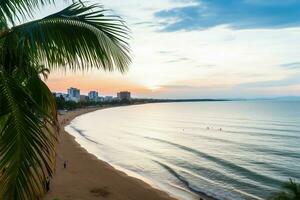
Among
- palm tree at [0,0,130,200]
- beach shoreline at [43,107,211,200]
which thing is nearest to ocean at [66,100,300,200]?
beach shoreline at [43,107,211,200]

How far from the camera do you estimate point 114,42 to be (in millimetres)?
5043

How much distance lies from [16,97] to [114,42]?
1377mm

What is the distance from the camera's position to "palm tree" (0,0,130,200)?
4.17 meters

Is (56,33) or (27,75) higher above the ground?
(56,33)

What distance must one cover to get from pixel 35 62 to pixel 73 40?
991mm

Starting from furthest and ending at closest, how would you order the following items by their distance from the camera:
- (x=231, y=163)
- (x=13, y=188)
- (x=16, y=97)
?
1. (x=231, y=163)
2. (x=16, y=97)
3. (x=13, y=188)

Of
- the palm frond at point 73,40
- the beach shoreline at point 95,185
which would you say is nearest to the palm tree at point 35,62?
the palm frond at point 73,40

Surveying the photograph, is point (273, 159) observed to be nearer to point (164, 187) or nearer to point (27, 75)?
point (164, 187)

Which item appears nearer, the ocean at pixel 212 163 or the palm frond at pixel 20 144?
the palm frond at pixel 20 144

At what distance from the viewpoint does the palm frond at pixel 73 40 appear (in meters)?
4.74

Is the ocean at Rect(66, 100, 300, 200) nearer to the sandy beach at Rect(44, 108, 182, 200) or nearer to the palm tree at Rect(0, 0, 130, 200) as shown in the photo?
the sandy beach at Rect(44, 108, 182, 200)

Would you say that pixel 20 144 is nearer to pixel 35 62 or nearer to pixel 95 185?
pixel 35 62

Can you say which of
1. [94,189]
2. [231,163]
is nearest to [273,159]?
[231,163]

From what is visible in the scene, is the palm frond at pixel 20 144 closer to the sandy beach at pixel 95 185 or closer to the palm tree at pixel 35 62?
the palm tree at pixel 35 62
